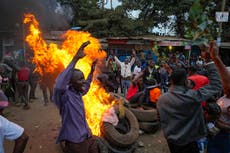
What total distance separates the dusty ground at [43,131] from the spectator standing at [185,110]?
3464 mm

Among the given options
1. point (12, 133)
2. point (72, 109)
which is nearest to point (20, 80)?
point (72, 109)

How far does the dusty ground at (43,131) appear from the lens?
701 centimetres

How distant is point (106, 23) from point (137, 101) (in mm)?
19280

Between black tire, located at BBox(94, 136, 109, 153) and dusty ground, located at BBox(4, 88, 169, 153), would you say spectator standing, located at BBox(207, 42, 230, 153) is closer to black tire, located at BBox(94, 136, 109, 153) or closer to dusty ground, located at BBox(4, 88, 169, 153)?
black tire, located at BBox(94, 136, 109, 153)

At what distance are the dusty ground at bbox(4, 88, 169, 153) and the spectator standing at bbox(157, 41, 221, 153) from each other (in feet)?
11.4

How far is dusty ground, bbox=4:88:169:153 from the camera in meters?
7.01

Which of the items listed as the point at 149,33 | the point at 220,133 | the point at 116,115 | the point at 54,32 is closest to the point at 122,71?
the point at 116,115

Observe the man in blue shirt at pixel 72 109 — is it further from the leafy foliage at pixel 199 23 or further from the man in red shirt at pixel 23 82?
the man in red shirt at pixel 23 82

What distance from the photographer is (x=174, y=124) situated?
3762mm

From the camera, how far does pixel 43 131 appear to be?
8.13 meters

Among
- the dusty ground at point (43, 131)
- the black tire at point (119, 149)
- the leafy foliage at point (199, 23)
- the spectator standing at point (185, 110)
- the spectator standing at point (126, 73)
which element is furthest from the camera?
the spectator standing at point (126, 73)

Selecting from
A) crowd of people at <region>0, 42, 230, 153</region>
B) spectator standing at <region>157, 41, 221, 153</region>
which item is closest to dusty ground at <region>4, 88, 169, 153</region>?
crowd of people at <region>0, 42, 230, 153</region>

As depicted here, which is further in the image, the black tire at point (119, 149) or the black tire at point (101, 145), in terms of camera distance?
the black tire at point (119, 149)

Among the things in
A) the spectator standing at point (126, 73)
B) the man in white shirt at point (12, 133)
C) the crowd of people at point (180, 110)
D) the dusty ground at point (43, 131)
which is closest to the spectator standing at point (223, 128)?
the crowd of people at point (180, 110)
